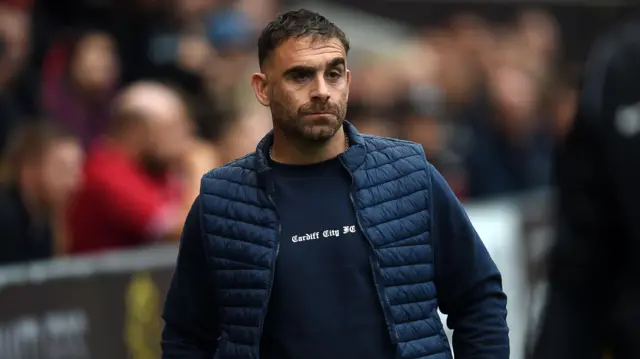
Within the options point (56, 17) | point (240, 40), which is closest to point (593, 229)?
point (56, 17)

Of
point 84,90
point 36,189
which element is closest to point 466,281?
point 36,189

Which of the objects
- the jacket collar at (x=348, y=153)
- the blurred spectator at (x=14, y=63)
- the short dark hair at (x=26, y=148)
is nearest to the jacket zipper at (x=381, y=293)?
the jacket collar at (x=348, y=153)

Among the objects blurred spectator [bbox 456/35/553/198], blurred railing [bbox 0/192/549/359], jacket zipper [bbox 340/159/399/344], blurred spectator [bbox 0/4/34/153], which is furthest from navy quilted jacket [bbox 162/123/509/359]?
blurred spectator [bbox 456/35/553/198]

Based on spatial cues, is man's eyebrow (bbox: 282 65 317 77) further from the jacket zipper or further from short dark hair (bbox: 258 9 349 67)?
the jacket zipper

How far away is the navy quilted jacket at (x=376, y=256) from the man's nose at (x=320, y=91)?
0.23 m

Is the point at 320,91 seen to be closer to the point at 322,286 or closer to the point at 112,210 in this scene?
the point at 322,286

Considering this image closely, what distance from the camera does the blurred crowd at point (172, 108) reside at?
27.8 ft

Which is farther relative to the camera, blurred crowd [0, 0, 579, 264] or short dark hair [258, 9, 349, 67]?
blurred crowd [0, 0, 579, 264]

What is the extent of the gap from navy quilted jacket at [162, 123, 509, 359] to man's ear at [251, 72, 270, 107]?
0.15 metres

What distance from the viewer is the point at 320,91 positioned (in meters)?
3.96

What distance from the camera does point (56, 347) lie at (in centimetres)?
753

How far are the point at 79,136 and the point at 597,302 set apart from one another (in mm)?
6836

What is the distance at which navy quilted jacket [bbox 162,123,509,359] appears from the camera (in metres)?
4.05

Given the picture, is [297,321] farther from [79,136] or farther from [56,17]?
[56,17]
